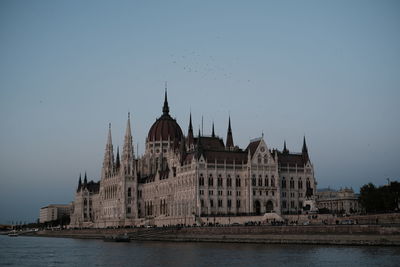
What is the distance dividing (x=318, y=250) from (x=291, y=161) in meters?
68.9

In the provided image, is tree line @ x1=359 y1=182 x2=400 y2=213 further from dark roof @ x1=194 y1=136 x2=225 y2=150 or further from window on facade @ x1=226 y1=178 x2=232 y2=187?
dark roof @ x1=194 y1=136 x2=225 y2=150

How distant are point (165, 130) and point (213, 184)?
166 feet

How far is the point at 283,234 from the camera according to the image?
287 feet

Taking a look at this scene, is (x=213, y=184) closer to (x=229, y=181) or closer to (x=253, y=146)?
(x=229, y=181)

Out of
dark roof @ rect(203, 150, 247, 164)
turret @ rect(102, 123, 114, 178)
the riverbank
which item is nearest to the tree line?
dark roof @ rect(203, 150, 247, 164)

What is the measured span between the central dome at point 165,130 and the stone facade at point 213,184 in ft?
31.7

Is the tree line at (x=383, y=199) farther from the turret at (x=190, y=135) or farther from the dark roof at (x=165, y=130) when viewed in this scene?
the dark roof at (x=165, y=130)

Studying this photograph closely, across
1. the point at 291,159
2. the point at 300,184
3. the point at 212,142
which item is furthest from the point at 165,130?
the point at 300,184

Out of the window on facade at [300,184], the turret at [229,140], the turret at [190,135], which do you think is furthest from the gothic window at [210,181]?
the window on facade at [300,184]

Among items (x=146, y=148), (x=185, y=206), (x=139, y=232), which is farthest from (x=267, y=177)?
(x=146, y=148)

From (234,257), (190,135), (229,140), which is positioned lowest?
(234,257)

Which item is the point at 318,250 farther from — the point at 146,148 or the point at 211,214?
the point at 146,148

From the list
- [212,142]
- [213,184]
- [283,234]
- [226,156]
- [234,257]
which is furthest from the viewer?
[212,142]

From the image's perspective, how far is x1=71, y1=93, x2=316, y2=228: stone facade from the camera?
425ft
